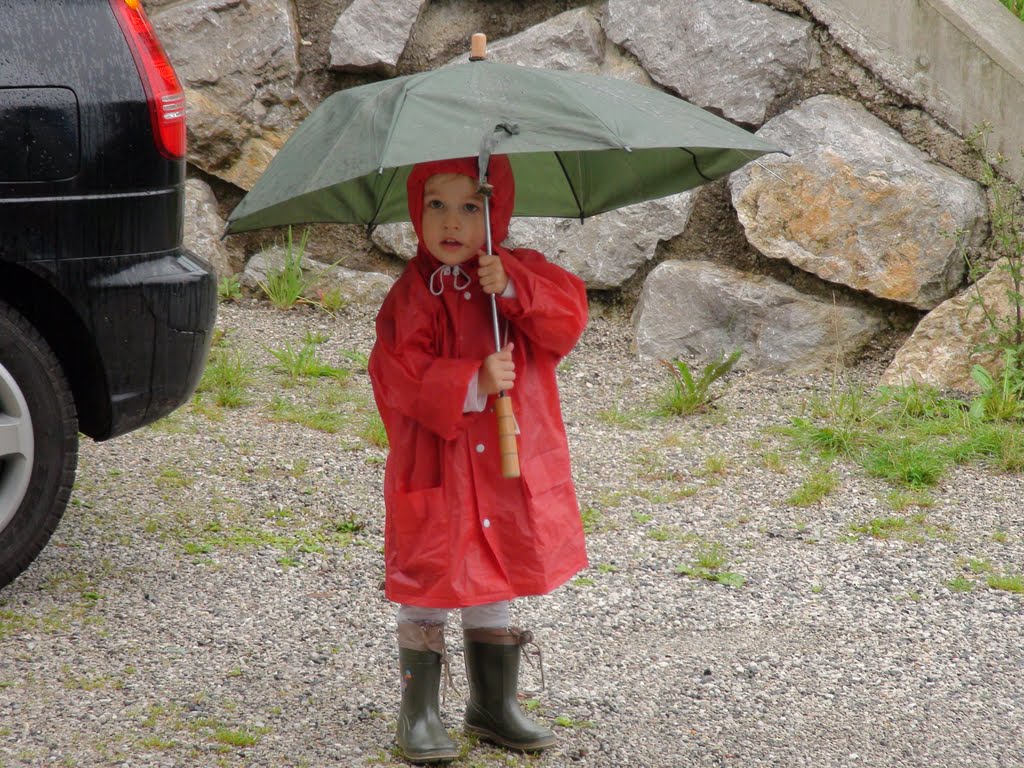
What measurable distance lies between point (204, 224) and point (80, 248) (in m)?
3.03

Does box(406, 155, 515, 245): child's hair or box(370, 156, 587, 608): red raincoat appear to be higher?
box(406, 155, 515, 245): child's hair

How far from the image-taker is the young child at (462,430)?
2543 mm

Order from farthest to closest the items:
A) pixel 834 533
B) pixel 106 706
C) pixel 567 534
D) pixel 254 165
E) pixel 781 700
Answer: pixel 254 165 < pixel 834 533 < pixel 781 700 < pixel 106 706 < pixel 567 534

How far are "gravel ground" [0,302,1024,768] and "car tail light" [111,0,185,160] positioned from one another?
4.02 feet

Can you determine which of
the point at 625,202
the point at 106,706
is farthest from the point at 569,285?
the point at 106,706

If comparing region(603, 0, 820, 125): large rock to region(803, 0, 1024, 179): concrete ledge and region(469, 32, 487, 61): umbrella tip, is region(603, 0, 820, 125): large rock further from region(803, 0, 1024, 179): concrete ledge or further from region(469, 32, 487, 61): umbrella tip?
region(469, 32, 487, 61): umbrella tip

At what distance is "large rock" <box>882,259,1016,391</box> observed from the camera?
5195mm

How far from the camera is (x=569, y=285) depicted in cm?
267

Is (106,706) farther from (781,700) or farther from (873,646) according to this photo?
(873,646)

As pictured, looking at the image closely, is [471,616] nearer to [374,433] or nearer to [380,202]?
[380,202]

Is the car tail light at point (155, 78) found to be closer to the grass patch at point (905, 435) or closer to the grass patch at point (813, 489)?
the grass patch at point (813, 489)

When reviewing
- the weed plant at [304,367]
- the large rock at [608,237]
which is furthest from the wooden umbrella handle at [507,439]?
the large rock at [608,237]

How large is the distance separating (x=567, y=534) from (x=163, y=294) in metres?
1.32

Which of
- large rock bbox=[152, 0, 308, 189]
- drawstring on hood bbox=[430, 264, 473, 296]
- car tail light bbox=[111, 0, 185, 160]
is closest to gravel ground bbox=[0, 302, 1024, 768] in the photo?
drawstring on hood bbox=[430, 264, 473, 296]
